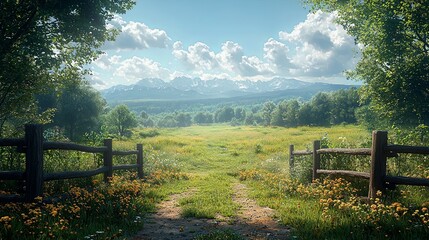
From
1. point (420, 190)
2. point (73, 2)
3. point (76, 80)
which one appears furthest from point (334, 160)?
point (76, 80)

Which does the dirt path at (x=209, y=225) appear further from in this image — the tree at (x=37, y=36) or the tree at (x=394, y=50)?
the tree at (x=394, y=50)

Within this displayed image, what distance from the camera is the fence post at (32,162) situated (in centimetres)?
760

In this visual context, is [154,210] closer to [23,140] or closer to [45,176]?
[45,176]

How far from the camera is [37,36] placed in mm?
13836

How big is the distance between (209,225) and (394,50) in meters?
21.2

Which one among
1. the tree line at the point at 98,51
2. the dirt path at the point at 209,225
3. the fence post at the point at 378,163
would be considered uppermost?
the tree line at the point at 98,51

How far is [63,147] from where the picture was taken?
8758mm

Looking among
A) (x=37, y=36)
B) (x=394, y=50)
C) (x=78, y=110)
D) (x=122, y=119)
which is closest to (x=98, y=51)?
(x=37, y=36)

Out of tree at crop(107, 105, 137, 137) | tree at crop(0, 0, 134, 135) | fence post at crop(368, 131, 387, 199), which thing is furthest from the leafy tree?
fence post at crop(368, 131, 387, 199)

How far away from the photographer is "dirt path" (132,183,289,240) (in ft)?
22.5

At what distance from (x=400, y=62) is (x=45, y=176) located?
81.2ft

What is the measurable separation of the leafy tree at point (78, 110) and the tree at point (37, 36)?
46.7m

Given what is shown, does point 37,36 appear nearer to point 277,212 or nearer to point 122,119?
point 277,212

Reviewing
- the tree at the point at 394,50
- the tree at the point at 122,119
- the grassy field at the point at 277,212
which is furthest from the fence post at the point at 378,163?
the tree at the point at 122,119
